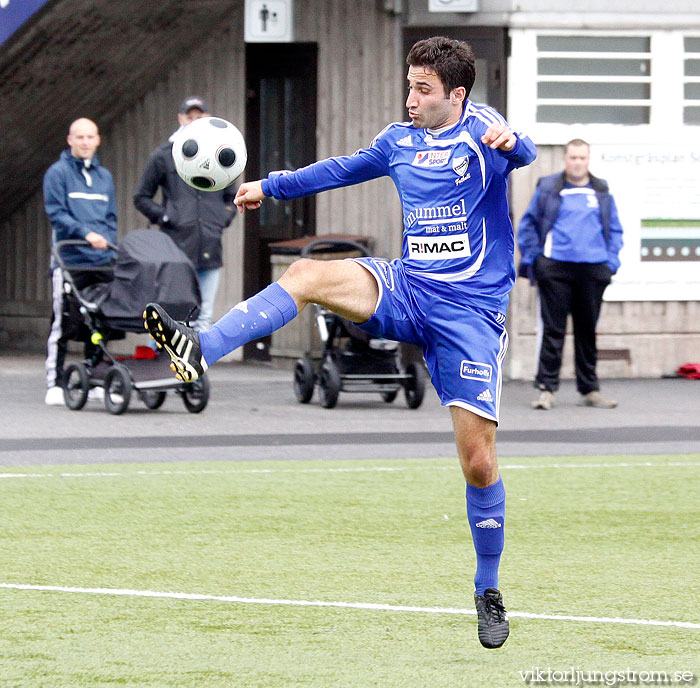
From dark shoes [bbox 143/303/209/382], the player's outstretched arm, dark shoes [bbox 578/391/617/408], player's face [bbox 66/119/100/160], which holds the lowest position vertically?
dark shoes [bbox 578/391/617/408]

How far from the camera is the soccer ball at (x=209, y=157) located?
21.2 feet

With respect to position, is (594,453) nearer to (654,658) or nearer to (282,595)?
(282,595)

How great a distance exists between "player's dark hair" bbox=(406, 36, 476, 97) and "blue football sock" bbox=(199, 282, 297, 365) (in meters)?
0.96

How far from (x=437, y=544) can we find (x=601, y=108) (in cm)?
941

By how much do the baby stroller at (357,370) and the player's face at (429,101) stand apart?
7474mm

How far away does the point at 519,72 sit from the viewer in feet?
51.8

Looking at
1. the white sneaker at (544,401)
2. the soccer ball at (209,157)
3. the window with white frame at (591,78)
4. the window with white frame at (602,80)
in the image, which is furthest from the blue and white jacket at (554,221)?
the soccer ball at (209,157)

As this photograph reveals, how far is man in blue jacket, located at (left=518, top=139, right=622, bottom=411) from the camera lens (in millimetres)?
13031

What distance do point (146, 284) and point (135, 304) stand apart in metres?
0.22

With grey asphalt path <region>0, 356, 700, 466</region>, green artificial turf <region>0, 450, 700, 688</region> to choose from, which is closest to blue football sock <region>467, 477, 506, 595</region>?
green artificial turf <region>0, 450, 700, 688</region>

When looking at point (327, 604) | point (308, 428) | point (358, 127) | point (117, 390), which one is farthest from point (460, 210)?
point (358, 127)

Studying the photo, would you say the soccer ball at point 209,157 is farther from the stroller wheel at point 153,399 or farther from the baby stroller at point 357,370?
the baby stroller at point 357,370

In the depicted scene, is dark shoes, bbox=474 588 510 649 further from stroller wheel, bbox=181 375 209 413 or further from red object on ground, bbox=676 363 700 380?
red object on ground, bbox=676 363 700 380

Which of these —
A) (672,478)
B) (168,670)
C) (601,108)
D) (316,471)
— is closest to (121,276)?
(316,471)
